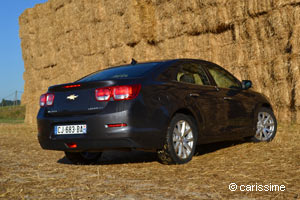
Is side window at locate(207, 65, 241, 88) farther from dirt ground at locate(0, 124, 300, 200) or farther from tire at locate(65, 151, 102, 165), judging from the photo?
tire at locate(65, 151, 102, 165)

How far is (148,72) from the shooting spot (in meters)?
5.61

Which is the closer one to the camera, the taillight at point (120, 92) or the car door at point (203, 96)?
the taillight at point (120, 92)

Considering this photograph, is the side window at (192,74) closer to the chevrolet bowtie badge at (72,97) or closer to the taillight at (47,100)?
the chevrolet bowtie badge at (72,97)

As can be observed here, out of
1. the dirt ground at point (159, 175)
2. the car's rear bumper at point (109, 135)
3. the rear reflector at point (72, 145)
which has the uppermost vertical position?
the car's rear bumper at point (109, 135)

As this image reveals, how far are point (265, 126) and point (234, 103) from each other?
135 centimetres

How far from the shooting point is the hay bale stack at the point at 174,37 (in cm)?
1073

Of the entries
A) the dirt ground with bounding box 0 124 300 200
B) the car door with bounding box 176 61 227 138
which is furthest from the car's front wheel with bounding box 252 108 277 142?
the car door with bounding box 176 61 227 138

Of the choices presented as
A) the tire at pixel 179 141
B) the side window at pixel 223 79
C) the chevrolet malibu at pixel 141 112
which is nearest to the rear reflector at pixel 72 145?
the chevrolet malibu at pixel 141 112

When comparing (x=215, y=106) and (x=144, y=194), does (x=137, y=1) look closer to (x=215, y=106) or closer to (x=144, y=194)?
(x=215, y=106)

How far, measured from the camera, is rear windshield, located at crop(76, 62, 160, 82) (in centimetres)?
575

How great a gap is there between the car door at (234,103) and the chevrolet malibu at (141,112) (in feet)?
0.09

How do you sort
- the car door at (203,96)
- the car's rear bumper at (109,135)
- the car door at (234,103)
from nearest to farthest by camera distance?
the car's rear bumper at (109,135)
the car door at (203,96)
the car door at (234,103)

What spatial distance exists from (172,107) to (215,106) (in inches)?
43.5

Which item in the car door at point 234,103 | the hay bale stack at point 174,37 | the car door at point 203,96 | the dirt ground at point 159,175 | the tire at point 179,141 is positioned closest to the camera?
the dirt ground at point 159,175
